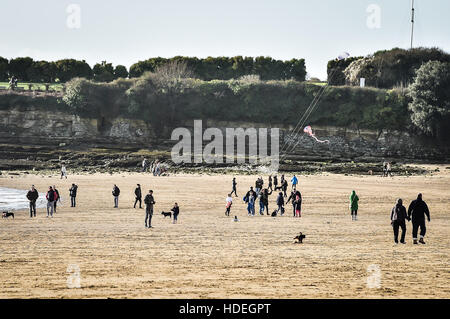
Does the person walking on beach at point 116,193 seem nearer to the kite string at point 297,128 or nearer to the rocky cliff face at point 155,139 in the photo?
the rocky cliff face at point 155,139

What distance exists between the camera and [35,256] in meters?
15.1

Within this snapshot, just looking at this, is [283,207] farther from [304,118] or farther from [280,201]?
[304,118]

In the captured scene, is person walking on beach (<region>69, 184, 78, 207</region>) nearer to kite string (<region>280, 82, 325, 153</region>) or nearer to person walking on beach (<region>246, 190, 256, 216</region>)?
person walking on beach (<region>246, 190, 256, 216</region>)

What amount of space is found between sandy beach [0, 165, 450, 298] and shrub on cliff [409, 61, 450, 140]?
105 feet

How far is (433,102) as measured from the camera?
199ft

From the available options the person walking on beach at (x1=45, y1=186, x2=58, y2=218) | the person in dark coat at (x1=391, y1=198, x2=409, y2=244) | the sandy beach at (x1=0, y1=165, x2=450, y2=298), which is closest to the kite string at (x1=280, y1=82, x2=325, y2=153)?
the sandy beach at (x1=0, y1=165, x2=450, y2=298)

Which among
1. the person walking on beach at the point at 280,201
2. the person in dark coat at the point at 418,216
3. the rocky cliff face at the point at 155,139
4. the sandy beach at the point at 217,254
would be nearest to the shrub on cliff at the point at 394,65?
the rocky cliff face at the point at 155,139

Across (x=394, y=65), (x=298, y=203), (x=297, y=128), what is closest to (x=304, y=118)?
(x=297, y=128)

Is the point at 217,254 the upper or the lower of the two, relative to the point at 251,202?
lower

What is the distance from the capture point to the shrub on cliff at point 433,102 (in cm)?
6022

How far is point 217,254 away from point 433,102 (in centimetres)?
5094

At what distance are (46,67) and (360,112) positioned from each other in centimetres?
4804
